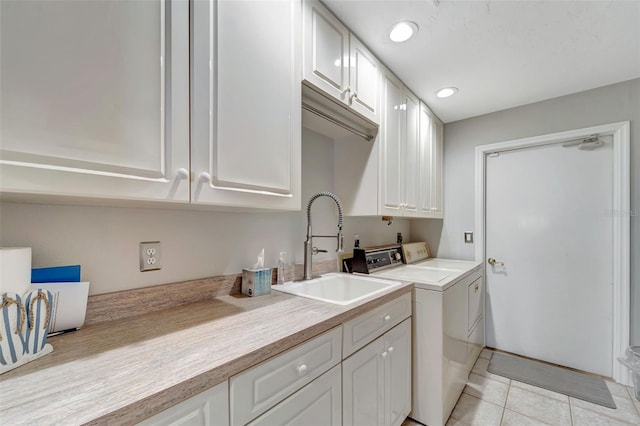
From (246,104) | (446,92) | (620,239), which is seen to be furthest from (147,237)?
(620,239)

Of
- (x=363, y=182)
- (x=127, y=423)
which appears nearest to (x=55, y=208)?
(x=127, y=423)

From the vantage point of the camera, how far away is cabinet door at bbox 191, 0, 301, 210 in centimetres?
90

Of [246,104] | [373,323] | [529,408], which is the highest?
[246,104]

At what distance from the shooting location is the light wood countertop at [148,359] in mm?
522

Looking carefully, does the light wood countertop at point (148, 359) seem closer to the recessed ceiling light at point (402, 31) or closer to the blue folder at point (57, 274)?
the blue folder at point (57, 274)

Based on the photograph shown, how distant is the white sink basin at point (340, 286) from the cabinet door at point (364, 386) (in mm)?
350

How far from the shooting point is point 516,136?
259 cm

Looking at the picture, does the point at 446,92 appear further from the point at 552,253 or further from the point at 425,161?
the point at 552,253

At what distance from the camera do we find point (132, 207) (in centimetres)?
103

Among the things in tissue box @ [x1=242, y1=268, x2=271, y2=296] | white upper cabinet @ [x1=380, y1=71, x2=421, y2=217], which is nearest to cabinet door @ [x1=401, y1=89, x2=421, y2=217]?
white upper cabinet @ [x1=380, y1=71, x2=421, y2=217]

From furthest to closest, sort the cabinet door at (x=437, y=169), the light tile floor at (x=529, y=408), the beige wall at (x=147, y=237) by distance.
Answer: the cabinet door at (x=437, y=169) < the light tile floor at (x=529, y=408) < the beige wall at (x=147, y=237)

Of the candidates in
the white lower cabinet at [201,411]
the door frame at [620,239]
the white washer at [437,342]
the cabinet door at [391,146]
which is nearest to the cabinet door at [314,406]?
the white lower cabinet at [201,411]

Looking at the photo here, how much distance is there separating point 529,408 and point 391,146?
205cm

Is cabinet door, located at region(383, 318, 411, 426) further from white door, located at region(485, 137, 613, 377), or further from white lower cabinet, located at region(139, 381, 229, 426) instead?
white door, located at region(485, 137, 613, 377)
